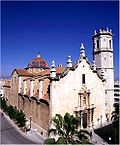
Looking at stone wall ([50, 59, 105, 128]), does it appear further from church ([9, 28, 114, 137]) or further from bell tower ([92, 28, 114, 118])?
bell tower ([92, 28, 114, 118])

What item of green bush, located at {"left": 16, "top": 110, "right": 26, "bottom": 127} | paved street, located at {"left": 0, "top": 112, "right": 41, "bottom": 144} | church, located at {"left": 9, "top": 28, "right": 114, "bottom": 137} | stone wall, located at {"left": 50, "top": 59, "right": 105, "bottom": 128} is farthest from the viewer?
green bush, located at {"left": 16, "top": 110, "right": 26, "bottom": 127}

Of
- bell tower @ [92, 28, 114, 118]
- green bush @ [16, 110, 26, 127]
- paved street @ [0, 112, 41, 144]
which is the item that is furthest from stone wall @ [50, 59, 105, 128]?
green bush @ [16, 110, 26, 127]

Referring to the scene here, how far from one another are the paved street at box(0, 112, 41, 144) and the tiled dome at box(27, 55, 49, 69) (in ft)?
66.5

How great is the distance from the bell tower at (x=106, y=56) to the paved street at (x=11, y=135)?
642 inches

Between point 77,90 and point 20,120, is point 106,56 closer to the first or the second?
point 77,90

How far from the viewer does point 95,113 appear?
35406mm

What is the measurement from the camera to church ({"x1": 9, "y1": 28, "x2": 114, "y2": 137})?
97.4 ft

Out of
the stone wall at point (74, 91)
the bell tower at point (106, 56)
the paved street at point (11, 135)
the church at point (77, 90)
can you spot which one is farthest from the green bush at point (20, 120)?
the bell tower at point (106, 56)

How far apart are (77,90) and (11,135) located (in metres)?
11.2

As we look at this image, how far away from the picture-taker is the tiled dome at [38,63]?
53537 mm

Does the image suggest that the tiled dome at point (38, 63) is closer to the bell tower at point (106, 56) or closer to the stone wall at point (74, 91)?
the bell tower at point (106, 56)

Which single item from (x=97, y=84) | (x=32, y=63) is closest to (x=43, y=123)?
(x=97, y=84)

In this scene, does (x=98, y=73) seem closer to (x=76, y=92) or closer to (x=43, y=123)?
(x=76, y=92)

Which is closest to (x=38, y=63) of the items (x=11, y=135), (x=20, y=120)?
(x=20, y=120)
